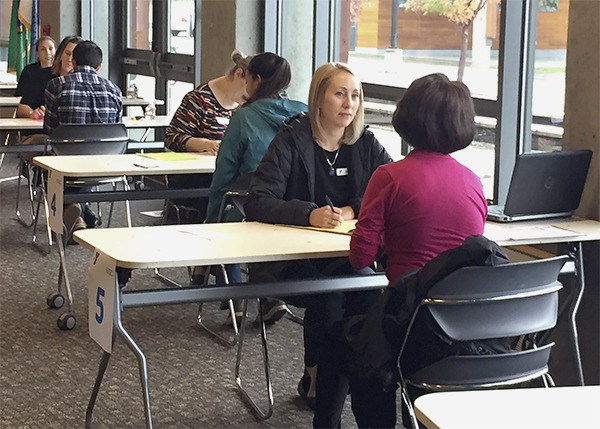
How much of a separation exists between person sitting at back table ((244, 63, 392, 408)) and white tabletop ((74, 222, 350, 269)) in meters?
0.19

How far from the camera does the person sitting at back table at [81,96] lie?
21.0ft

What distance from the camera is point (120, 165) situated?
5.05 metres

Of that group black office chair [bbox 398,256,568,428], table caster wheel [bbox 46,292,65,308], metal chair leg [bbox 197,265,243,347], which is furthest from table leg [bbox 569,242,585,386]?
table caster wheel [bbox 46,292,65,308]

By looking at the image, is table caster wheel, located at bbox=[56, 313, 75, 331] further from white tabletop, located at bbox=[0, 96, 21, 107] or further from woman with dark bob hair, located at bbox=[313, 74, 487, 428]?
white tabletop, located at bbox=[0, 96, 21, 107]

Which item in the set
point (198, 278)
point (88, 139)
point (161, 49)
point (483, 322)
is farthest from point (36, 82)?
point (483, 322)

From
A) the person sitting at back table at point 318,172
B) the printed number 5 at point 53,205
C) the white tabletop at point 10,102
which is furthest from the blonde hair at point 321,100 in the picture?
the white tabletop at point 10,102

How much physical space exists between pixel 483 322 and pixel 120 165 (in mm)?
2837

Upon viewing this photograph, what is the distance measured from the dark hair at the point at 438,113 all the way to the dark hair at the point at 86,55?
153 inches

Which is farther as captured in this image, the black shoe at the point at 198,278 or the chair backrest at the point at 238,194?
the black shoe at the point at 198,278

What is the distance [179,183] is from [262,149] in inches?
42.3

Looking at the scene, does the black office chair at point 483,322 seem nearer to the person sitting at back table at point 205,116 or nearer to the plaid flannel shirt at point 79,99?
the person sitting at back table at point 205,116

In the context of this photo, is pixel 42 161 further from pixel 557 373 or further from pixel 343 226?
pixel 557 373

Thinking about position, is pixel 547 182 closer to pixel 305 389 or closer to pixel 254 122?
pixel 305 389

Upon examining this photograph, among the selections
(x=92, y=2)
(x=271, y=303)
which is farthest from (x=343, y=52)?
(x=92, y=2)
